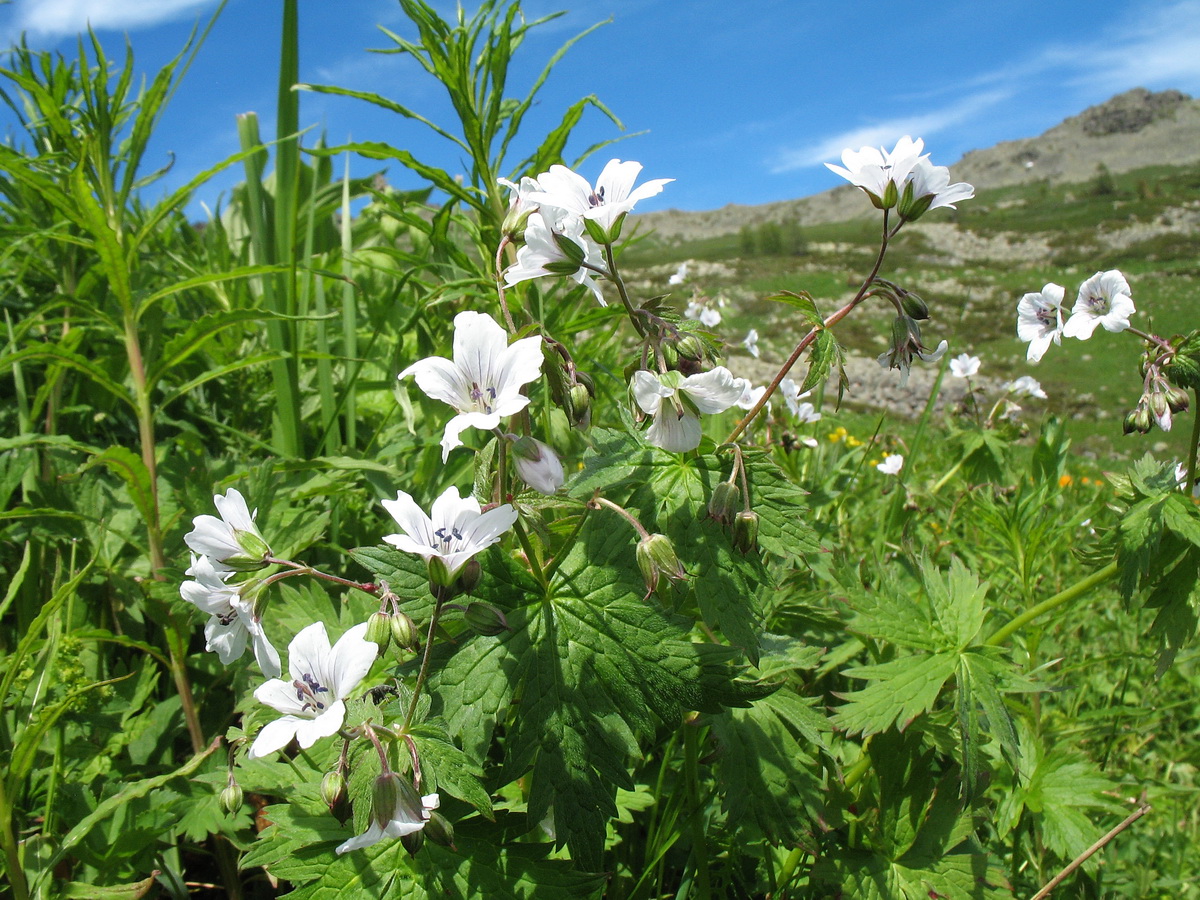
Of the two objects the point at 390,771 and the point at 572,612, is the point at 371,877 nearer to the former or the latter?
the point at 390,771

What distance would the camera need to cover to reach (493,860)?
1.16m

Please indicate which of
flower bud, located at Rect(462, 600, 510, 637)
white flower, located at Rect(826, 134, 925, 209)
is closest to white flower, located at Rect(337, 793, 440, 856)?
flower bud, located at Rect(462, 600, 510, 637)

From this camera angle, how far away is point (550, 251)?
4.14ft

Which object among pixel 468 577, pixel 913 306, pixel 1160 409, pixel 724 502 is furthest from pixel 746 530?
pixel 1160 409

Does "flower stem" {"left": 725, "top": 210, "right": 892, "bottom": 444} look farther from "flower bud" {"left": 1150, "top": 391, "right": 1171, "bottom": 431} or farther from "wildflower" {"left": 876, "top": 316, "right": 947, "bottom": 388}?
"flower bud" {"left": 1150, "top": 391, "right": 1171, "bottom": 431}

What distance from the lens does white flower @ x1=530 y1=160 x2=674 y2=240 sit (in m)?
1.19

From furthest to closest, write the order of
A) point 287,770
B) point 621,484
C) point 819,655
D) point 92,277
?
point 92,277, point 819,655, point 287,770, point 621,484

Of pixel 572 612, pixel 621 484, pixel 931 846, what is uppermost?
pixel 621 484

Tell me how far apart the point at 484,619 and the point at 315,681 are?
0.25 m

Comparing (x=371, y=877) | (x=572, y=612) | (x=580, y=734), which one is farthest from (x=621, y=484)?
(x=371, y=877)

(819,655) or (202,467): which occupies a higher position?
(202,467)

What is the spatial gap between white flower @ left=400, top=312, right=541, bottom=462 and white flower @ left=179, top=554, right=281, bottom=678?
1.36 ft

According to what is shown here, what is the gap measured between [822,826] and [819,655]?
33 cm

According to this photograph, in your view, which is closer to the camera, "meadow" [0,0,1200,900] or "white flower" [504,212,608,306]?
"meadow" [0,0,1200,900]
